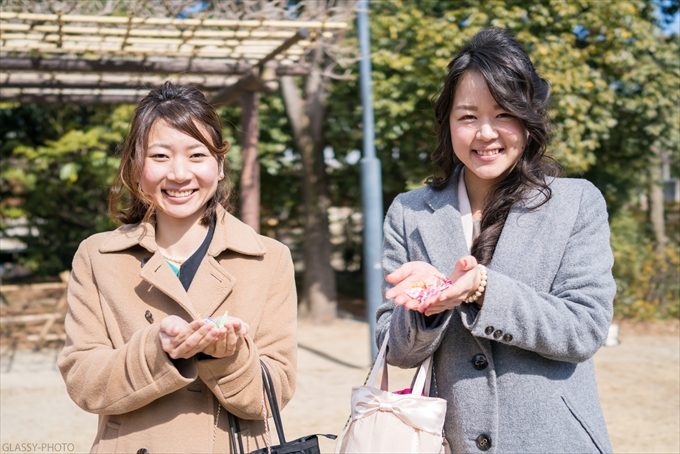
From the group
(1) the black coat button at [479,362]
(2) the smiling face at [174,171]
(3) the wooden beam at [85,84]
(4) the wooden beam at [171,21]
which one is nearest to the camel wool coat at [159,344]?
(2) the smiling face at [174,171]

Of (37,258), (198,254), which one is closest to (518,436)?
(198,254)

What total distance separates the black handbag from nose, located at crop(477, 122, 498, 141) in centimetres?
82

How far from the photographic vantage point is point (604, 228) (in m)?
2.17

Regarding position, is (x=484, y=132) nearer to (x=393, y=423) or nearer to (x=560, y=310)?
(x=560, y=310)

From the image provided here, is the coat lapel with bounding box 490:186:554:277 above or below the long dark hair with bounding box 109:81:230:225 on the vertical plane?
below

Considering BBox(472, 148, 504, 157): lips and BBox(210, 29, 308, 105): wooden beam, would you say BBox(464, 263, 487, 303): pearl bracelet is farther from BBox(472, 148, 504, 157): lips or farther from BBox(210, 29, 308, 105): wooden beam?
BBox(210, 29, 308, 105): wooden beam

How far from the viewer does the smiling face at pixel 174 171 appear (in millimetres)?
2268

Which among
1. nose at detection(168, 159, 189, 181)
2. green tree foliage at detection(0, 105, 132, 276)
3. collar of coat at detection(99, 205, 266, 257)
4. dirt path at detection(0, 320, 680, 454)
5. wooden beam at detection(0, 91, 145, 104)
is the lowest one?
dirt path at detection(0, 320, 680, 454)

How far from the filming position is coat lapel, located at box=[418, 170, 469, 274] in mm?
2184

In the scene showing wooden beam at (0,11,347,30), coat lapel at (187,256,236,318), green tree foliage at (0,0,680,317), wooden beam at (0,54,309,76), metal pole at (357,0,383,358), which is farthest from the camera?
green tree foliage at (0,0,680,317)

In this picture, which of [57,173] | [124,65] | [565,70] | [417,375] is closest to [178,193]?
[417,375]

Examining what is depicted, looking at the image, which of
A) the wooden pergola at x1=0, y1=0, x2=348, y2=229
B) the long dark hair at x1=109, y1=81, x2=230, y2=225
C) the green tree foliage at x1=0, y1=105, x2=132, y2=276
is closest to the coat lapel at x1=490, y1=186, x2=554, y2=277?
the long dark hair at x1=109, y1=81, x2=230, y2=225

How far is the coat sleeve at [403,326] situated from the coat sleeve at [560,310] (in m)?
0.09

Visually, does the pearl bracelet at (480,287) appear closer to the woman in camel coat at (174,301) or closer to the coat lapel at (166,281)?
the woman in camel coat at (174,301)
